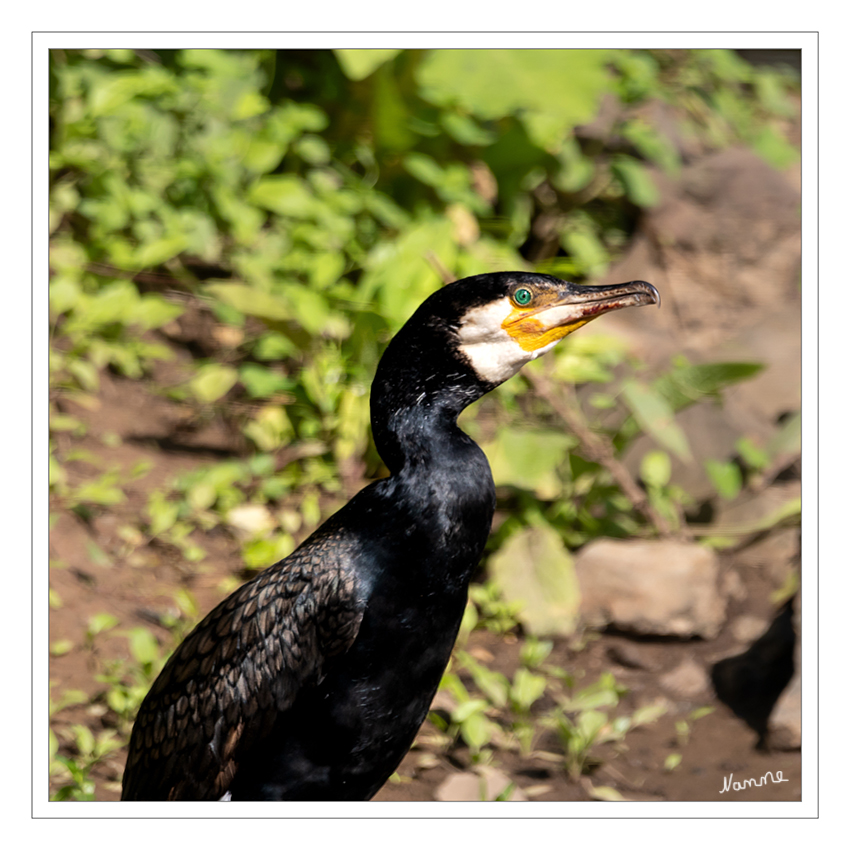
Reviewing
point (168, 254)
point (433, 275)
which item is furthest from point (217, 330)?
point (433, 275)

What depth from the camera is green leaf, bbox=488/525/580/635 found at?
12.0 feet

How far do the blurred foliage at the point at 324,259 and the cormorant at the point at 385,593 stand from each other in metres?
1.00

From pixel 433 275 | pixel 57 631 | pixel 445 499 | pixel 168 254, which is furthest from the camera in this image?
pixel 168 254

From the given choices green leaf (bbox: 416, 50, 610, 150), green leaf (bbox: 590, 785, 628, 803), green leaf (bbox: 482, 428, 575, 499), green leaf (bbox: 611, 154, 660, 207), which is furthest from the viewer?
green leaf (bbox: 611, 154, 660, 207)

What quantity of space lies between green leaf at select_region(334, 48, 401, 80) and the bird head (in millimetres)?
3104

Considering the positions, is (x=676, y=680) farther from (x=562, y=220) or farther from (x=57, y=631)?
(x=562, y=220)

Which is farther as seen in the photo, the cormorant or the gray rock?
the gray rock

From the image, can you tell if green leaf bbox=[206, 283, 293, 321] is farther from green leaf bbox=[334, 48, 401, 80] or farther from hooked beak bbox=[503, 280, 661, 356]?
hooked beak bbox=[503, 280, 661, 356]

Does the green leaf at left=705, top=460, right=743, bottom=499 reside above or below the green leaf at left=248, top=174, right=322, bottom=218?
below

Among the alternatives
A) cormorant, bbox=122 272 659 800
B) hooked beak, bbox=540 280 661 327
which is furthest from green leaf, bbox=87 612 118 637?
hooked beak, bbox=540 280 661 327

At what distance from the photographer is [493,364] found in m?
1.95

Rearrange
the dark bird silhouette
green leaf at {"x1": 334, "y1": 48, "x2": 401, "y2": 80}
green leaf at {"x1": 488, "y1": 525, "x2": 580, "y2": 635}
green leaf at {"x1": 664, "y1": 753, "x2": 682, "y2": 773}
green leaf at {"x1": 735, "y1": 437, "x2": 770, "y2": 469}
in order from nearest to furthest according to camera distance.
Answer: green leaf at {"x1": 664, "y1": 753, "x2": 682, "y2": 773} → the dark bird silhouette → green leaf at {"x1": 488, "y1": 525, "x2": 580, "y2": 635} → green leaf at {"x1": 735, "y1": 437, "x2": 770, "y2": 469} → green leaf at {"x1": 334, "y1": 48, "x2": 401, "y2": 80}

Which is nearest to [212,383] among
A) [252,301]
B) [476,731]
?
[252,301]

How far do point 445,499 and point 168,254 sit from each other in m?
3.14
